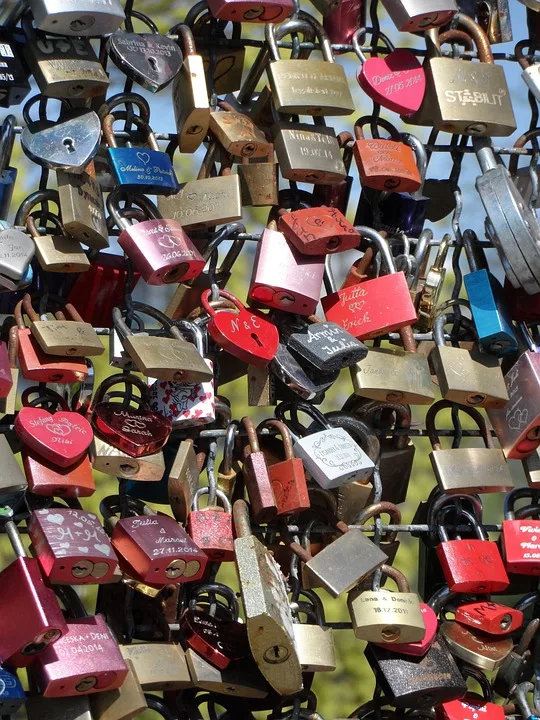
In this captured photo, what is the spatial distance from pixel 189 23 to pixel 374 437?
0.83m

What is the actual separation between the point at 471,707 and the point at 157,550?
65 cm

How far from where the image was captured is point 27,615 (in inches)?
71.9

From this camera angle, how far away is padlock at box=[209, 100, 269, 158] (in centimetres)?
225

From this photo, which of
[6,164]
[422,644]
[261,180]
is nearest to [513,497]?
[422,644]

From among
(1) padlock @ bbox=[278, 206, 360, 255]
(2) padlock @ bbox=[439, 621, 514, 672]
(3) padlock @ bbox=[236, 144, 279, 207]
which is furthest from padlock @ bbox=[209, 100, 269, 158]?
(2) padlock @ bbox=[439, 621, 514, 672]

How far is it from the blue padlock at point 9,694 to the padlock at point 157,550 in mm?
248

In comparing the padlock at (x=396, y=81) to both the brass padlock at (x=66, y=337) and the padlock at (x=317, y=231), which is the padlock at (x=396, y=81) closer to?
the padlock at (x=317, y=231)

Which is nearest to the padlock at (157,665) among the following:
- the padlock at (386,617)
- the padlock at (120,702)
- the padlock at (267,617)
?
the padlock at (120,702)

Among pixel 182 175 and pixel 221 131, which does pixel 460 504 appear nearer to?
pixel 221 131

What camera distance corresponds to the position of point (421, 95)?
7.87 feet

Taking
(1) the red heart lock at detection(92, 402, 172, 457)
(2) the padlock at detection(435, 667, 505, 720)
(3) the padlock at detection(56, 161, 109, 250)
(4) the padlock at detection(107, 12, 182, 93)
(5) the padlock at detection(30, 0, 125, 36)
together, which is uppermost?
(5) the padlock at detection(30, 0, 125, 36)

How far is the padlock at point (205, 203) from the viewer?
87.1 inches

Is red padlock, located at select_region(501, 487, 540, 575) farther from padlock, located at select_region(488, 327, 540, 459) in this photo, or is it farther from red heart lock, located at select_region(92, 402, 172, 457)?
red heart lock, located at select_region(92, 402, 172, 457)

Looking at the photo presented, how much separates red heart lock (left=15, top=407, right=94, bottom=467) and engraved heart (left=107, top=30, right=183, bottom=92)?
594 millimetres
